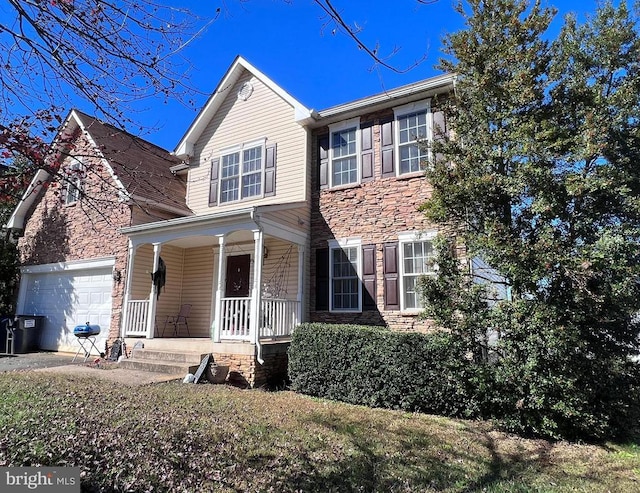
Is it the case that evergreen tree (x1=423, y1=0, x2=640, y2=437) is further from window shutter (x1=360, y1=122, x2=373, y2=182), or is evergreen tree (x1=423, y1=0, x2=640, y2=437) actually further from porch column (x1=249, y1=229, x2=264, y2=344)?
porch column (x1=249, y1=229, x2=264, y2=344)

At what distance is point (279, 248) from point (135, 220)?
455 cm

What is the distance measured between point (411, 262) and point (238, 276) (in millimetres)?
5330

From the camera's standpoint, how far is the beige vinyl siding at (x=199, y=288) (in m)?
12.3

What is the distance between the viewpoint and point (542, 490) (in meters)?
3.89

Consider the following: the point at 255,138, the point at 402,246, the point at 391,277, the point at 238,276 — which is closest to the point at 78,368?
the point at 238,276

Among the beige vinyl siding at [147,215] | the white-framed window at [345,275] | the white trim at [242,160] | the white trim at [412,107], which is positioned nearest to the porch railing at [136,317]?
the beige vinyl siding at [147,215]

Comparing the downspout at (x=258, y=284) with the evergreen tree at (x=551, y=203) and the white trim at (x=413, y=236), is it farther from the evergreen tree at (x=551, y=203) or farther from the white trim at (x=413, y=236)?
the evergreen tree at (x=551, y=203)

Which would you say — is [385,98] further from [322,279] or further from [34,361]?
[34,361]

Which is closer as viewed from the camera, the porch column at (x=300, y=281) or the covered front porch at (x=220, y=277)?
the covered front porch at (x=220, y=277)

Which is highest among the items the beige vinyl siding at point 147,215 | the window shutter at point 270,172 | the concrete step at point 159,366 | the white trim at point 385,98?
the white trim at point 385,98

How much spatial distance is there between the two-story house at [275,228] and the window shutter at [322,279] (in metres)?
0.03

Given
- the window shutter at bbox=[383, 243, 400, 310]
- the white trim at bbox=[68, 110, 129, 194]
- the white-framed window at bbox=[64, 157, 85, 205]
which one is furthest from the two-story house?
the white-framed window at bbox=[64, 157, 85, 205]

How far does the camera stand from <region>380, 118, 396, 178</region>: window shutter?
33.4ft

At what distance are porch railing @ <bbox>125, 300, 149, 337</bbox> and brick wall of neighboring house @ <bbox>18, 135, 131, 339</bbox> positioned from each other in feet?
2.73
